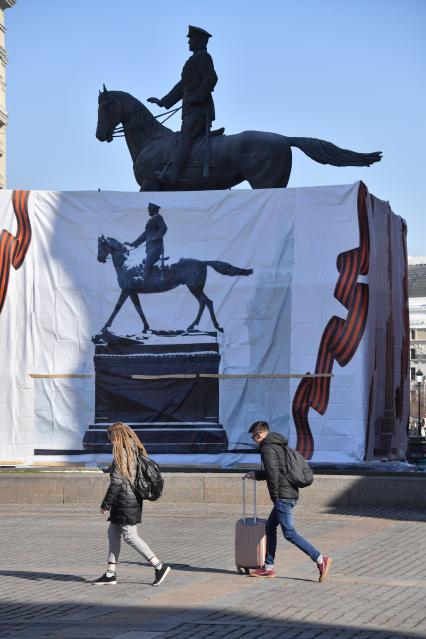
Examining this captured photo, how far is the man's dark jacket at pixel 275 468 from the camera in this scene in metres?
13.9

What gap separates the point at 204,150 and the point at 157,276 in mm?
2801

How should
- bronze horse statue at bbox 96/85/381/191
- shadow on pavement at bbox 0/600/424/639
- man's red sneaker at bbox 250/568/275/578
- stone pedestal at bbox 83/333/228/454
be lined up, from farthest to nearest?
bronze horse statue at bbox 96/85/381/191, stone pedestal at bbox 83/333/228/454, man's red sneaker at bbox 250/568/275/578, shadow on pavement at bbox 0/600/424/639

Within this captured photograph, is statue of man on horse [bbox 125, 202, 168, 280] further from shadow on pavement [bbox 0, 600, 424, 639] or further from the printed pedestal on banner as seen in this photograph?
shadow on pavement [bbox 0, 600, 424, 639]

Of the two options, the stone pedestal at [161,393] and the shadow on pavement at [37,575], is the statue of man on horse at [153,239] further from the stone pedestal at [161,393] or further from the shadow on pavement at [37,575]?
the shadow on pavement at [37,575]

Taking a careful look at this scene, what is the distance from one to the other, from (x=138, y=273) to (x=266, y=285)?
7.90 feet

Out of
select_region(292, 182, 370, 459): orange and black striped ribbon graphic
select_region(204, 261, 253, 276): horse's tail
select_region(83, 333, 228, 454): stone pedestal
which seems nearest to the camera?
select_region(292, 182, 370, 459): orange and black striped ribbon graphic

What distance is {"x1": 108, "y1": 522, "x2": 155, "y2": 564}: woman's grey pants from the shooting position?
1361 cm

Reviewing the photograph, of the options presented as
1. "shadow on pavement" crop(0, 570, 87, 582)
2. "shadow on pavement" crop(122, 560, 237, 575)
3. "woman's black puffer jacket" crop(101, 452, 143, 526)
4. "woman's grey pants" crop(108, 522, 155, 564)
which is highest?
"woman's black puffer jacket" crop(101, 452, 143, 526)

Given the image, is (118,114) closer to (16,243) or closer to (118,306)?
(16,243)

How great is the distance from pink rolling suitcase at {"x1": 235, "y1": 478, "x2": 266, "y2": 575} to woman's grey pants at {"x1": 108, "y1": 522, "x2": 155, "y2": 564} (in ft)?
3.44

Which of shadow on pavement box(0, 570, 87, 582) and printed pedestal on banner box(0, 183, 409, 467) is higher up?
printed pedestal on banner box(0, 183, 409, 467)

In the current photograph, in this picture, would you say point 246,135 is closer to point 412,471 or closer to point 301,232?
point 301,232

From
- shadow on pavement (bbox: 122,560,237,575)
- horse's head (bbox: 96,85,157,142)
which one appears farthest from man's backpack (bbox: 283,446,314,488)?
horse's head (bbox: 96,85,157,142)

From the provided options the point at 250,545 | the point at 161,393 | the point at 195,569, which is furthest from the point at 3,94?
the point at 250,545
